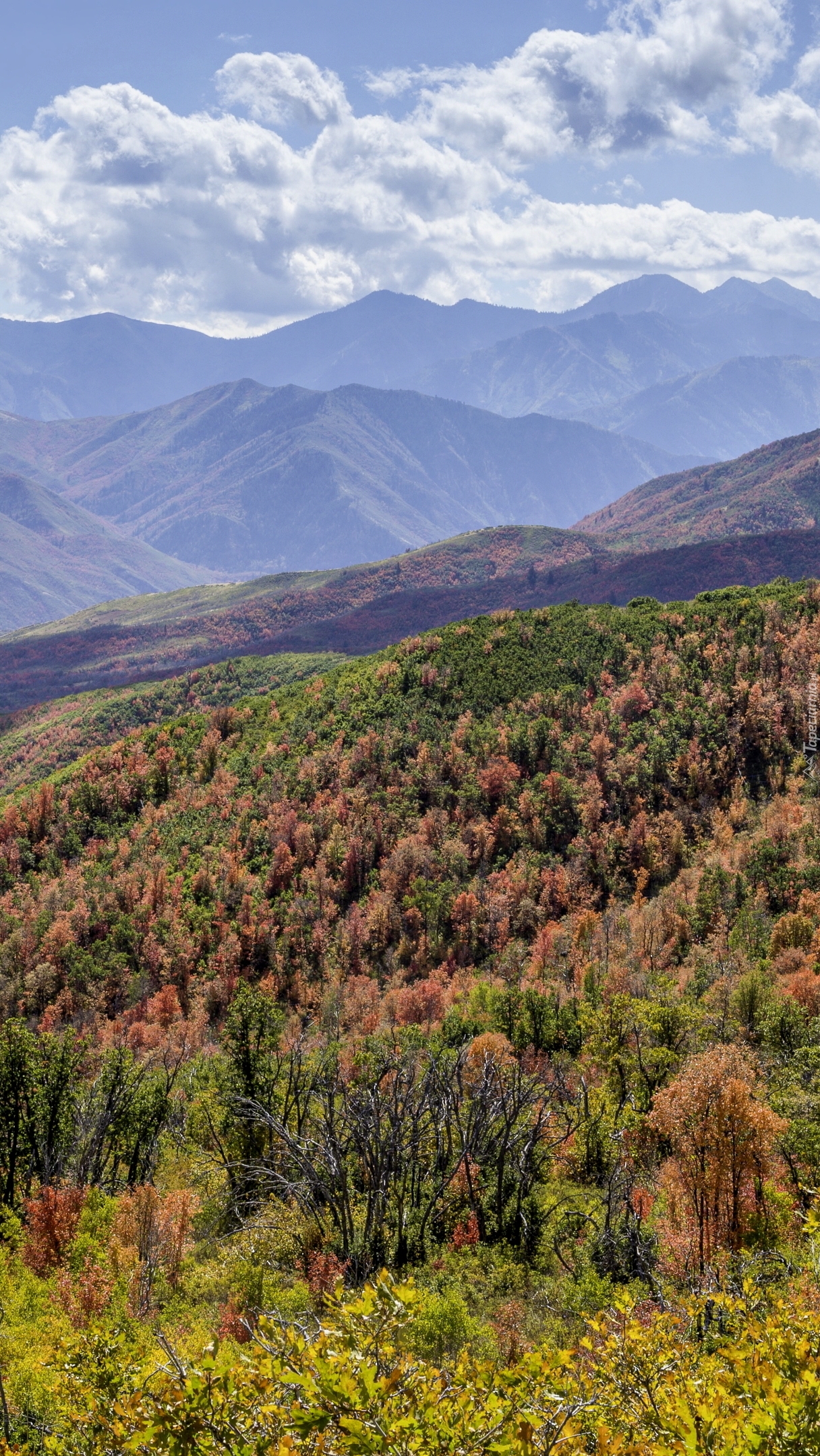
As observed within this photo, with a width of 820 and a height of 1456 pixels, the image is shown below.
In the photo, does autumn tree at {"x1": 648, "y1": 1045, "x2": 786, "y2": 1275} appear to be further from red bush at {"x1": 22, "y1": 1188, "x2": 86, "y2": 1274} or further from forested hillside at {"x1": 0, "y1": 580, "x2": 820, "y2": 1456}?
red bush at {"x1": 22, "y1": 1188, "x2": 86, "y2": 1274}

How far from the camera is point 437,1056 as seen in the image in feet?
171

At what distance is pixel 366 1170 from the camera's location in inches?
1476

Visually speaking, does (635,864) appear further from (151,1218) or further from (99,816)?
(99,816)

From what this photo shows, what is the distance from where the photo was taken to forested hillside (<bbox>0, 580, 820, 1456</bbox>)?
44.6 ft

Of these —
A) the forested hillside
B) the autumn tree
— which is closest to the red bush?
the forested hillside

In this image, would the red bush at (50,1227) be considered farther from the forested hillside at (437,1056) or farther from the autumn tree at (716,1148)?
the autumn tree at (716,1148)

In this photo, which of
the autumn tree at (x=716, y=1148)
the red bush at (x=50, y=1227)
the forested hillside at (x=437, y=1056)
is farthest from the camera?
the red bush at (x=50, y=1227)

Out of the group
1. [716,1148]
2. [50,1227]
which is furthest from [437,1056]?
[50,1227]

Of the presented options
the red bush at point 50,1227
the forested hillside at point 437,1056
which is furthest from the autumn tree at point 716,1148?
the red bush at point 50,1227

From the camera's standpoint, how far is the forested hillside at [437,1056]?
13602 millimetres

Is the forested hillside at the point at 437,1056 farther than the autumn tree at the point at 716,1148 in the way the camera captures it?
No

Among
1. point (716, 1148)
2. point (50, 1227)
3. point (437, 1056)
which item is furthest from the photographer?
point (437, 1056)

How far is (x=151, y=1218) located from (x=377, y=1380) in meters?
36.1

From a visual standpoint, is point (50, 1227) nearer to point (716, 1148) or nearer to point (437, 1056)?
point (437, 1056)
